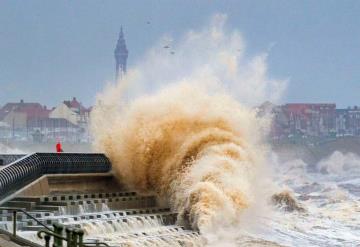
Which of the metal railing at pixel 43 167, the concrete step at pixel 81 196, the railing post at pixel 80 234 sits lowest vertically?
the railing post at pixel 80 234

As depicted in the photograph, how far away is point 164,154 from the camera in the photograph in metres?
24.8

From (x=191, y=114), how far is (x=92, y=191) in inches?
156

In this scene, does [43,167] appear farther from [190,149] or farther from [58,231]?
[58,231]

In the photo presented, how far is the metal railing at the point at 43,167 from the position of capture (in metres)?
19.6

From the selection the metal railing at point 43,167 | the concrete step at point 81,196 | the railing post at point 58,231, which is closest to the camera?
the railing post at point 58,231

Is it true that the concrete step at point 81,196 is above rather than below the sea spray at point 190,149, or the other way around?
below

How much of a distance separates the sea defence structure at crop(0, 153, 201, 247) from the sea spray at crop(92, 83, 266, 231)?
594 millimetres

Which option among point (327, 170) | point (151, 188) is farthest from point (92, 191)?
point (327, 170)

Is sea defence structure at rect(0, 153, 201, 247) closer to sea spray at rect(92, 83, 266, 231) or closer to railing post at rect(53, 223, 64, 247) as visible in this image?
sea spray at rect(92, 83, 266, 231)

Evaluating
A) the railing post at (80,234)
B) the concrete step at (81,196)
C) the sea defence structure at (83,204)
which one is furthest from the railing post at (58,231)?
the concrete step at (81,196)

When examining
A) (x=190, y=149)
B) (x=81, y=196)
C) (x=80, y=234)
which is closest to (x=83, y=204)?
(x=81, y=196)

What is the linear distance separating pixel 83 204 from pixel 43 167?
319cm

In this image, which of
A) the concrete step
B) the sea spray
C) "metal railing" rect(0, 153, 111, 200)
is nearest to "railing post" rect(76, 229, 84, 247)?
the concrete step

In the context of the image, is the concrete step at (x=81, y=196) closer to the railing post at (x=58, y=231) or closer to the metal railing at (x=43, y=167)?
the metal railing at (x=43, y=167)
